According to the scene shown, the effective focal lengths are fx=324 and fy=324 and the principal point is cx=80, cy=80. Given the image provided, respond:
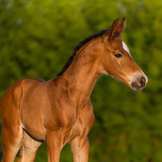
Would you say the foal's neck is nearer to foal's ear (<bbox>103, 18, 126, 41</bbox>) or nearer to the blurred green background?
foal's ear (<bbox>103, 18, 126, 41</bbox>)

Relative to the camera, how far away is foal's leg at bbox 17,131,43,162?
439cm

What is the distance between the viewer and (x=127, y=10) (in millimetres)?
6902

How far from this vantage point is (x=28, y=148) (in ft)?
14.6

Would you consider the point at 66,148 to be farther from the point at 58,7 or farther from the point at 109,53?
the point at 109,53

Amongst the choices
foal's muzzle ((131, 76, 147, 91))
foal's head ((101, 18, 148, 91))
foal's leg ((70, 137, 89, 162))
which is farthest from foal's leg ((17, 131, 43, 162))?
foal's muzzle ((131, 76, 147, 91))

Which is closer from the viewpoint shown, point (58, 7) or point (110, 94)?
point (110, 94)

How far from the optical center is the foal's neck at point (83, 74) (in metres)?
3.69

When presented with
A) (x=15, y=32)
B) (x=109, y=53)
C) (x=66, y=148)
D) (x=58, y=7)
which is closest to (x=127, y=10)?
(x=58, y=7)

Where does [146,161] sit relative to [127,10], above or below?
below

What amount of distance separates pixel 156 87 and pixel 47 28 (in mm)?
2550

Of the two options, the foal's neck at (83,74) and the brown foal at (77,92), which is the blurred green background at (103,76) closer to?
the brown foal at (77,92)

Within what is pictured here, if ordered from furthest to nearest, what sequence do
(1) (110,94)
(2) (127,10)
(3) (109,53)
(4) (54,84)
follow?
1. (2) (127,10)
2. (1) (110,94)
3. (4) (54,84)
4. (3) (109,53)

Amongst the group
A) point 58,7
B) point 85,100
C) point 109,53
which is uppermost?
point 58,7

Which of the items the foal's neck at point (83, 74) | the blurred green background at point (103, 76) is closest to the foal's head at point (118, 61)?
the foal's neck at point (83, 74)
